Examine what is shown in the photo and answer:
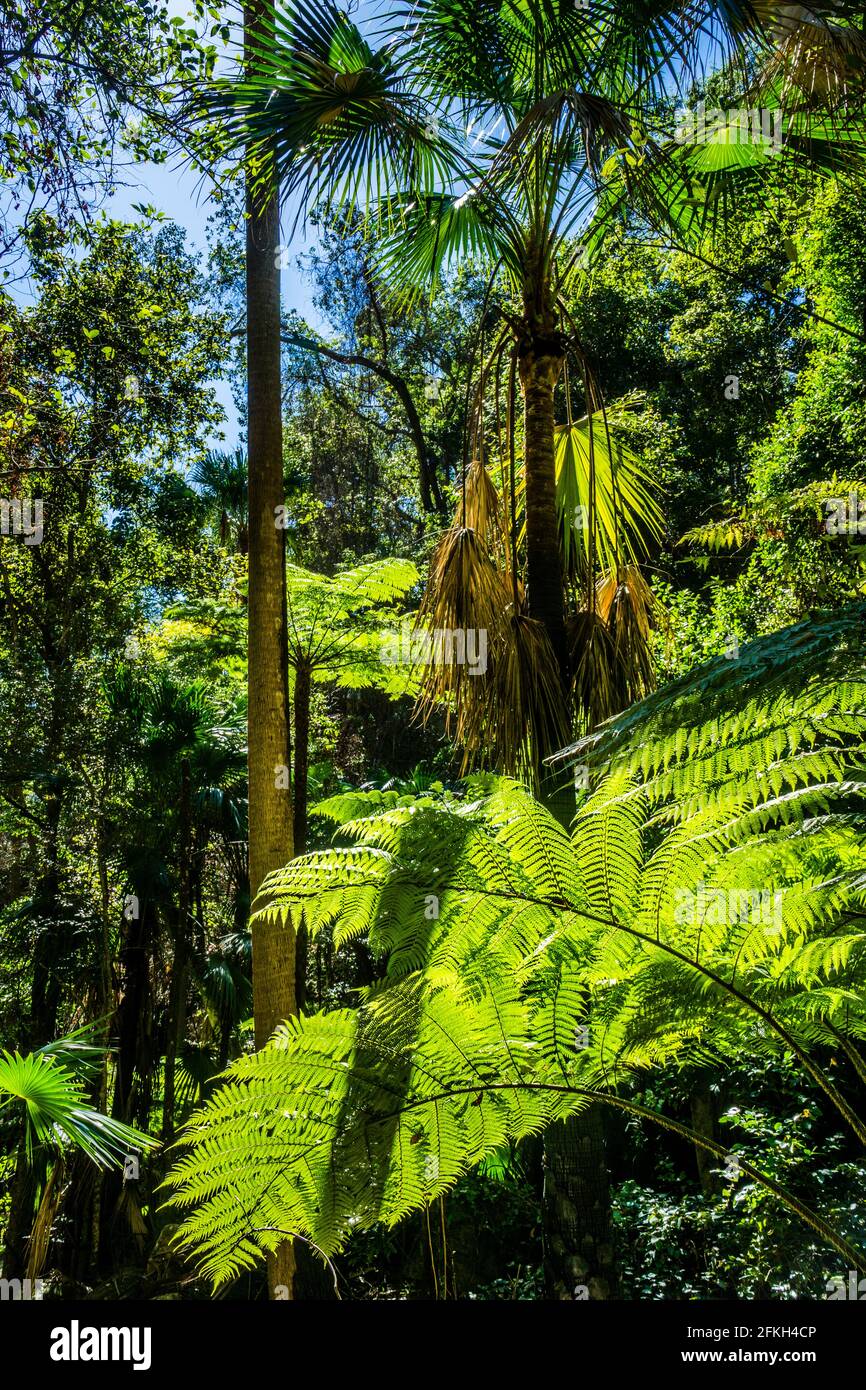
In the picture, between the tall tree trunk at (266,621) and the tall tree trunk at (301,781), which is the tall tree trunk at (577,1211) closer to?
the tall tree trunk at (266,621)

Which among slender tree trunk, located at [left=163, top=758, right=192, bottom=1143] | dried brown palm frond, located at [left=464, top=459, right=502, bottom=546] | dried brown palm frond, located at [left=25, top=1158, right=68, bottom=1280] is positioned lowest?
dried brown palm frond, located at [left=25, top=1158, right=68, bottom=1280]

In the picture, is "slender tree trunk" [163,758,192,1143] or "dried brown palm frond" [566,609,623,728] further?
"slender tree trunk" [163,758,192,1143]

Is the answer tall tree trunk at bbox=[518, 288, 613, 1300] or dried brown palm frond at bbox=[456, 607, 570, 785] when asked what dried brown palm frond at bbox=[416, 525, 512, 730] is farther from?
tall tree trunk at bbox=[518, 288, 613, 1300]

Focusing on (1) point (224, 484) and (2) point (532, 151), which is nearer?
(2) point (532, 151)

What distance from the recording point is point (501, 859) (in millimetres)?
2207

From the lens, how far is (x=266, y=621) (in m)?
5.29

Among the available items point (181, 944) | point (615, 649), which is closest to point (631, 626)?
point (615, 649)

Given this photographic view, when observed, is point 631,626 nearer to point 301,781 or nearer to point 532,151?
point 532,151

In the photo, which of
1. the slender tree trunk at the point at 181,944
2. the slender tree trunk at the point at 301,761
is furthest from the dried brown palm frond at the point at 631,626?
the slender tree trunk at the point at 181,944

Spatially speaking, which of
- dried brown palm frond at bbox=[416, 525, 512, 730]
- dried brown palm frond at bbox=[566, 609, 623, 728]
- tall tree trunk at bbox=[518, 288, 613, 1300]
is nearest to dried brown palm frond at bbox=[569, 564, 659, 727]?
dried brown palm frond at bbox=[566, 609, 623, 728]

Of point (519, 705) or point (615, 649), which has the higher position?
point (615, 649)

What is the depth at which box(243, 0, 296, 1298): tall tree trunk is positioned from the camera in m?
4.87
